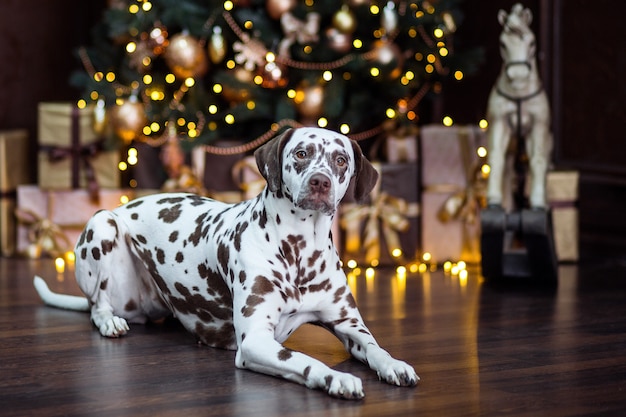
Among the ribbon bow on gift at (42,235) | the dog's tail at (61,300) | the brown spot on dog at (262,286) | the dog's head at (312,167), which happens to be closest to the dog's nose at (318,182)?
the dog's head at (312,167)

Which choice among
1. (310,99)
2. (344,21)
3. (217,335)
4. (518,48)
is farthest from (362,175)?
(344,21)

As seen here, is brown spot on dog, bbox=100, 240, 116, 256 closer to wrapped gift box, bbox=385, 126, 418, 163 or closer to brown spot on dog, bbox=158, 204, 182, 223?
brown spot on dog, bbox=158, 204, 182, 223

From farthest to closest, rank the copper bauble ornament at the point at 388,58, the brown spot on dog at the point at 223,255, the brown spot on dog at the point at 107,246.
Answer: the copper bauble ornament at the point at 388,58 → the brown spot on dog at the point at 107,246 → the brown spot on dog at the point at 223,255

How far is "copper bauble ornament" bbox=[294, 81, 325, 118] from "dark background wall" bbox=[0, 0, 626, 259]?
1.51 m

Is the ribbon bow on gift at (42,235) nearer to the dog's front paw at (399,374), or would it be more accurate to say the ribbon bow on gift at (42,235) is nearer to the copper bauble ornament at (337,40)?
the copper bauble ornament at (337,40)

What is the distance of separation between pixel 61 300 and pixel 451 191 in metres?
2.27

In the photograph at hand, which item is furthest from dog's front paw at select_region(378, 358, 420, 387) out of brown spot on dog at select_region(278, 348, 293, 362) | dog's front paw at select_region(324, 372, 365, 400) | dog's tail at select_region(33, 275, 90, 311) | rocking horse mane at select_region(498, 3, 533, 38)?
rocking horse mane at select_region(498, 3, 533, 38)

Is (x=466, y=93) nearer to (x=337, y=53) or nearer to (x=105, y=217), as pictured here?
(x=337, y=53)

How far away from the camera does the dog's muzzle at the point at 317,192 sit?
114 inches

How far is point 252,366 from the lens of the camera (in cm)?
291

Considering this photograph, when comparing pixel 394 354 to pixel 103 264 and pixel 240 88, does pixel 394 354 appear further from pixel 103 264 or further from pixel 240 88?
pixel 240 88

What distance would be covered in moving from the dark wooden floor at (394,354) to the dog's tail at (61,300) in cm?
4

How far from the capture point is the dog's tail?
3.92 meters

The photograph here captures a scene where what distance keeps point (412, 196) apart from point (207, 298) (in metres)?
2.37
